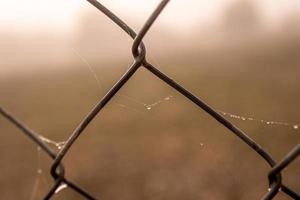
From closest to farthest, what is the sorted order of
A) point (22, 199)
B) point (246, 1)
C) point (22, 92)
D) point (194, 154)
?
point (22, 199) → point (194, 154) → point (22, 92) → point (246, 1)

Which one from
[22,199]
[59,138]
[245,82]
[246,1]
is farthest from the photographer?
[246,1]

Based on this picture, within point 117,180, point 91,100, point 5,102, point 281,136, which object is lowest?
point 5,102

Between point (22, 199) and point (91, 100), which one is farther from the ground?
point (22, 199)

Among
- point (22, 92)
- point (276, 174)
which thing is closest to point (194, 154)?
point (276, 174)

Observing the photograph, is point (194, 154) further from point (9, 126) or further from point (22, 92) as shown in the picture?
point (22, 92)

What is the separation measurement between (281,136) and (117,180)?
1.21 m

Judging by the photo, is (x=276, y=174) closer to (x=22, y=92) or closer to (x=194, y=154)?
(x=194, y=154)

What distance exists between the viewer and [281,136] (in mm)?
3170

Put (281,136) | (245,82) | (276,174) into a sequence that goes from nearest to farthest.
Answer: (276,174), (281,136), (245,82)

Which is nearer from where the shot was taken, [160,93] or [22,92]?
[160,93]

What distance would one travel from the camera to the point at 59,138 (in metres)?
4.83

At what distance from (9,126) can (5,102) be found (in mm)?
3429

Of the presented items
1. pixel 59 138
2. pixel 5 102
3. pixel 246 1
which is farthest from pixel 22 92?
pixel 246 1

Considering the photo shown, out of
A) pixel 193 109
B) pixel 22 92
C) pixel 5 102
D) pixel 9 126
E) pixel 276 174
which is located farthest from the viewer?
pixel 22 92
